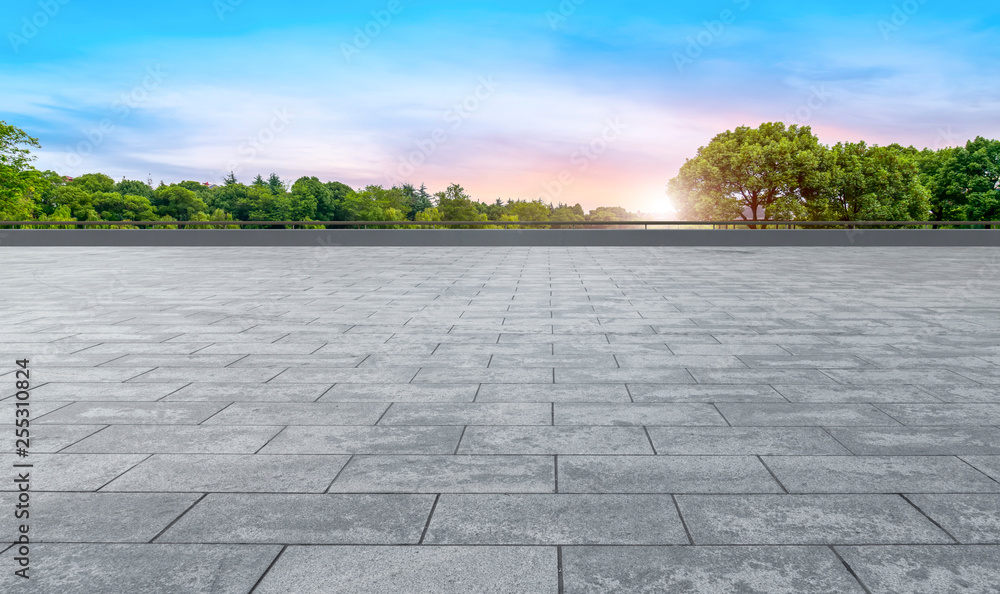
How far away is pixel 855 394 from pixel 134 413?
521 centimetres

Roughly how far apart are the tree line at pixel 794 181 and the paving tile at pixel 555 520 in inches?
1756

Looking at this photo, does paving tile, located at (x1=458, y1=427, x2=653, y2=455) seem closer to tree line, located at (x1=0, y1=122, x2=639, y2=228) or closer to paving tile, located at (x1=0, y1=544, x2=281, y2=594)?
paving tile, located at (x1=0, y1=544, x2=281, y2=594)

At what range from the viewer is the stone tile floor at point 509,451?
7.99 feet

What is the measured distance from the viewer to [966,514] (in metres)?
2.82

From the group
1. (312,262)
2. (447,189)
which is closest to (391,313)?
(312,262)

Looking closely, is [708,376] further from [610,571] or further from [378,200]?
[378,200]

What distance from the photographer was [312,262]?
56.5ft

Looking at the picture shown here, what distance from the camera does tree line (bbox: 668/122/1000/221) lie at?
42562mm

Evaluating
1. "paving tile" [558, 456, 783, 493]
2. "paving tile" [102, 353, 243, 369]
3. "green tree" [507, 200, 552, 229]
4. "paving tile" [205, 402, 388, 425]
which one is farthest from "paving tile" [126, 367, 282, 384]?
"green tree" [507, 200, 552, 229]

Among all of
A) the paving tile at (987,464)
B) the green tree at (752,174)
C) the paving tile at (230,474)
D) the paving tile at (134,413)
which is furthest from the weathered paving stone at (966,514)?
the green tree at (752,174)

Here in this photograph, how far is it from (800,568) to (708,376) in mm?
2934

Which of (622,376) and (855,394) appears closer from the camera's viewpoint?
(855,394)

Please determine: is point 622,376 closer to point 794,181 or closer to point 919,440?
point 919,440

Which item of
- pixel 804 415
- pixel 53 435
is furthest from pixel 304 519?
pixel 804 415
